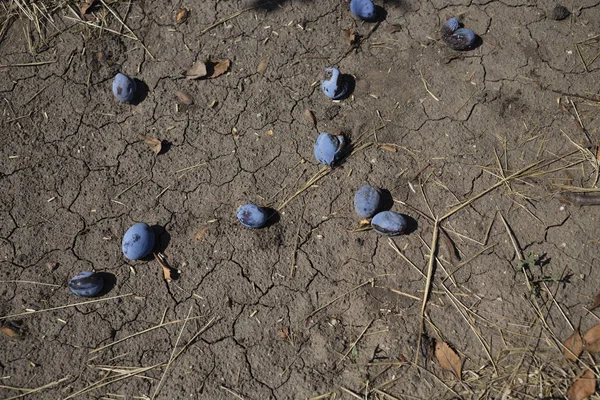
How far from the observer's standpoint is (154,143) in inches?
114

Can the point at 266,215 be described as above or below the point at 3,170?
below

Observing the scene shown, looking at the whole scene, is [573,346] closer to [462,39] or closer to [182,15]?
[462,39]

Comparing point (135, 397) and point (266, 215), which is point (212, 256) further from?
point (135, 397)

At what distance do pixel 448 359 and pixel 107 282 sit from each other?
74.1 inches

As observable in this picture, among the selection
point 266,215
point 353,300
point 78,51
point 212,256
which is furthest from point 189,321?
point 78,51

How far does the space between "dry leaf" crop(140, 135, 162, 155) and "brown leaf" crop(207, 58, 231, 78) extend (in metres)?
0.53

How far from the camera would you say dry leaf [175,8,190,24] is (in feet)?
10.3

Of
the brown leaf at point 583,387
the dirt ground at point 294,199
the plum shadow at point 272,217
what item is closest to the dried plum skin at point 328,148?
the dirt ground at point 294,199

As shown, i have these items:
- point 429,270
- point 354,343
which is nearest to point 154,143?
point 354,343

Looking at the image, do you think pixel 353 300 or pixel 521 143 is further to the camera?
pixel 521 143

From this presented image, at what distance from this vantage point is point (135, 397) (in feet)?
8.07

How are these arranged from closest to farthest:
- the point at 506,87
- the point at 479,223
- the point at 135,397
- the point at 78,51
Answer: the point at 135,397, the point at 479,223, the point at 506,87, the point at 78,51

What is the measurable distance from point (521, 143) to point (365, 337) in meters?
1.44

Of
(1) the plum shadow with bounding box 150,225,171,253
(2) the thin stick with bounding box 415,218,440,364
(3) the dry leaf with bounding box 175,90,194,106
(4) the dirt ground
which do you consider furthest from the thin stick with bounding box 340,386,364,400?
(3) the dry leaf with bounding box 175,90,194,106
